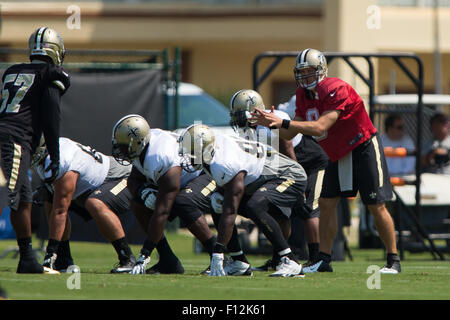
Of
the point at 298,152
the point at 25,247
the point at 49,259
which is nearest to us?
the point at 25,247

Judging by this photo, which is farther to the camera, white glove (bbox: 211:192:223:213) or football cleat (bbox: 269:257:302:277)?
white glove (bbox: 211:192:223:213)

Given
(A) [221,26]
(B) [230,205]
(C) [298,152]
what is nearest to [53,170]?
(B) [230,205]

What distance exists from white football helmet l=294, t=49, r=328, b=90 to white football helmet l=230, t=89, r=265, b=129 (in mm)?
483

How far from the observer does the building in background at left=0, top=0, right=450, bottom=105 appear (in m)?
23.1

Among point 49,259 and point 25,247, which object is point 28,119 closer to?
point 25,247

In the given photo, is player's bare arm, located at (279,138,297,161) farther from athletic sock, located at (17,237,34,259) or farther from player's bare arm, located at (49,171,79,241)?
athletic sock, located at (17,237,34,259)

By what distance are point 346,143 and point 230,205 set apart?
1.32 metres

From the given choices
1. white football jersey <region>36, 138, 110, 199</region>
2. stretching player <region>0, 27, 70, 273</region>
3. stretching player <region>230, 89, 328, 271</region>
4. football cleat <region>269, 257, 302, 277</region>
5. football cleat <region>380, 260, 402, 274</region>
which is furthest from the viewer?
stretching player <region>230, 89, 328, 271</region>

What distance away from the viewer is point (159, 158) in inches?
330

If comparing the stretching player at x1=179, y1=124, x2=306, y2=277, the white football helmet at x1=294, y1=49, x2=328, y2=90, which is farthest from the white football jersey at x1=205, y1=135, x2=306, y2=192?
the white football helmet at x1=294, y1=49, x2=328, y2=90

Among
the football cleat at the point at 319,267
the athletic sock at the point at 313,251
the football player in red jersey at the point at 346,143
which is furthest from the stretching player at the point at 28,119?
the athletic sock at the point at 313,251

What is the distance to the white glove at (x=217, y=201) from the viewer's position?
870 centimetres

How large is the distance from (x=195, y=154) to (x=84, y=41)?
16718 mm

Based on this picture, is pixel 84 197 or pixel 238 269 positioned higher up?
pixel 84 197
